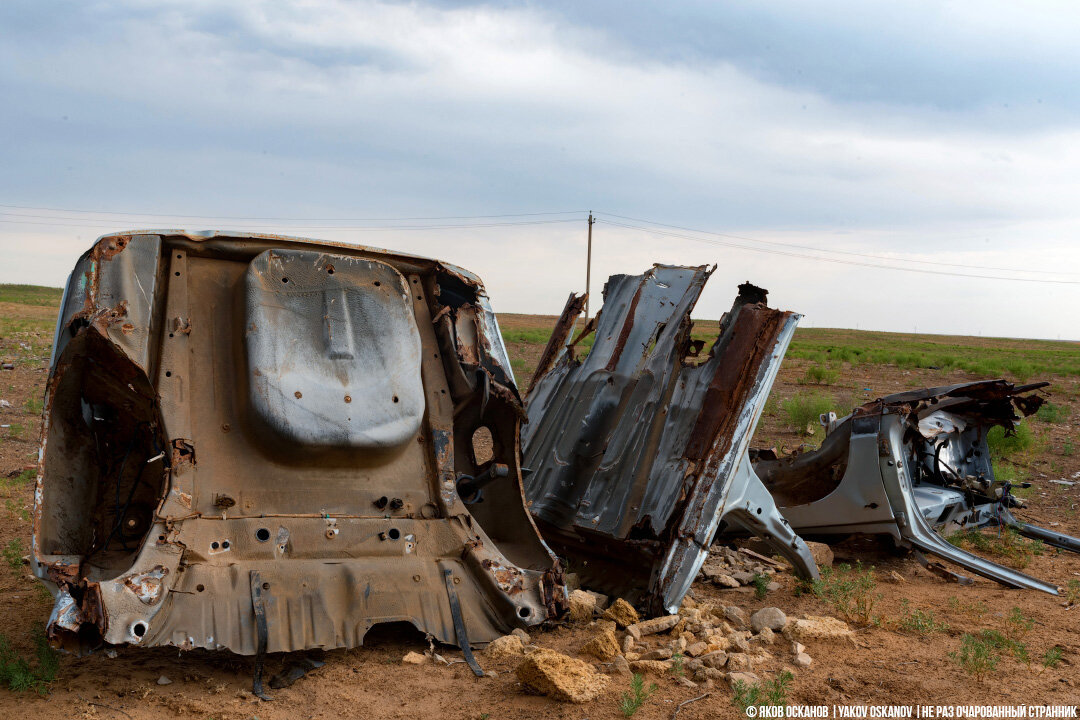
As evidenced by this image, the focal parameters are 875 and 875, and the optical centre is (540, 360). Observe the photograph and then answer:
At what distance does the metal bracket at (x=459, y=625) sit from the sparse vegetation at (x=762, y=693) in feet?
3.47

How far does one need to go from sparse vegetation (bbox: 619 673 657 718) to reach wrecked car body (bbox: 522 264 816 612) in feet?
3.17

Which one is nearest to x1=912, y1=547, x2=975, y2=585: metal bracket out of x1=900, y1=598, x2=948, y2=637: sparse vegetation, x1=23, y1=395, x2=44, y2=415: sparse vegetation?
x1=900, y1=598, x2=948, y2=637: sparse vegetation

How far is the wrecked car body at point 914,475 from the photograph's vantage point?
571cm

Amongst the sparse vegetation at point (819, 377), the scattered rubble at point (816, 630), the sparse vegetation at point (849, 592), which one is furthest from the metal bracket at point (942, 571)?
the sparse vegetation at point (819, 377)

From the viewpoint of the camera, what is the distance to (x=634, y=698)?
137 inches

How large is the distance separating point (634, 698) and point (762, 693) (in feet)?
1.72

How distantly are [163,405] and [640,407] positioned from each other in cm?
276

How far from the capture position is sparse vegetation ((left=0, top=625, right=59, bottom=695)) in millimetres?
3395

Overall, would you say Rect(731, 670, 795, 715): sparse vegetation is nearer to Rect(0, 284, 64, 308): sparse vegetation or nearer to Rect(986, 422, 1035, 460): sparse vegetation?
Rect(986, 422, 1035, 460): sparse vegetation

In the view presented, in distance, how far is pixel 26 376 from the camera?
1309 cm

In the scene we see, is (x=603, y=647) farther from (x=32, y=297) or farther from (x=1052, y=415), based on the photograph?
(x=32, y=297)

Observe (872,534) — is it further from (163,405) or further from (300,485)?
(163,405)

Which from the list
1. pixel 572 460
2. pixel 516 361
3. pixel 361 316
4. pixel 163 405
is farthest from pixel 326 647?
pixel 516 361

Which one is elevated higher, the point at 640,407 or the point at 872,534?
the point at 640,407
